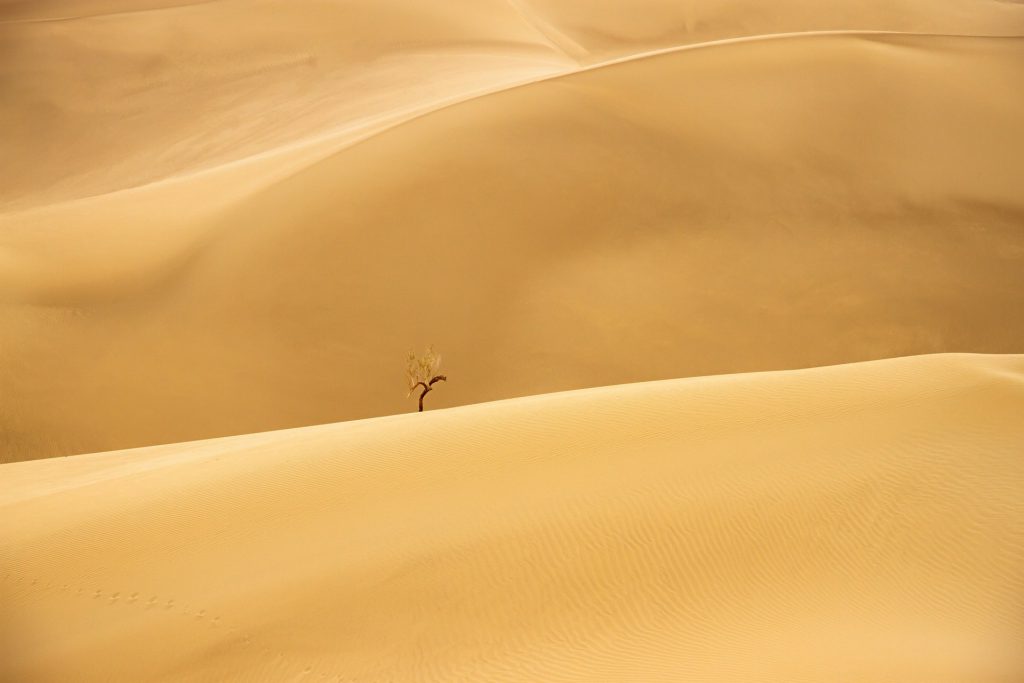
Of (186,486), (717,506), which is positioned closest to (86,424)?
(186,486)

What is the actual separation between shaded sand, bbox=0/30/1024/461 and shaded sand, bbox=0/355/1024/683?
14.8ft

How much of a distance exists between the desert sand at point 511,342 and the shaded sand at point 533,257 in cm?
5

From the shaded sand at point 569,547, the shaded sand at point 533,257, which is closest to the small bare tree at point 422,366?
the shaded sand at point 533,257

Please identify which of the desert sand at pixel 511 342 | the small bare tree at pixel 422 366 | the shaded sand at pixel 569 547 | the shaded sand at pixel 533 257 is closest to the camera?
the shaded sand at pixel 569 547

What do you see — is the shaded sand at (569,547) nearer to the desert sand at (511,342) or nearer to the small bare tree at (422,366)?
the desert sand at (511,342)

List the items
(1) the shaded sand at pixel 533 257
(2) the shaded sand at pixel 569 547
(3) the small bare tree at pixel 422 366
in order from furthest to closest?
1. (1) the shaded sand at pixel 533 257
2. (3) the small bare tree at pixel 422 366
3. (2) the shaded sand at pixel 569 547

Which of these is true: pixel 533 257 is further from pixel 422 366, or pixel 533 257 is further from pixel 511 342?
pixel 422 366

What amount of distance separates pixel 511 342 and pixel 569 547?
6.59 m

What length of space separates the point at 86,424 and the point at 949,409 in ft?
25.2

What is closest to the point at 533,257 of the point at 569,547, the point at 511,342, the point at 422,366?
A: the point at 511,342

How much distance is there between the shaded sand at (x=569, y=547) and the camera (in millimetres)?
3996

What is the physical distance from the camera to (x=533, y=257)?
1224 cm

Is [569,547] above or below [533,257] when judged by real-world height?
below

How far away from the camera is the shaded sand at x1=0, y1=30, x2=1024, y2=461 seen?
10.6 m
